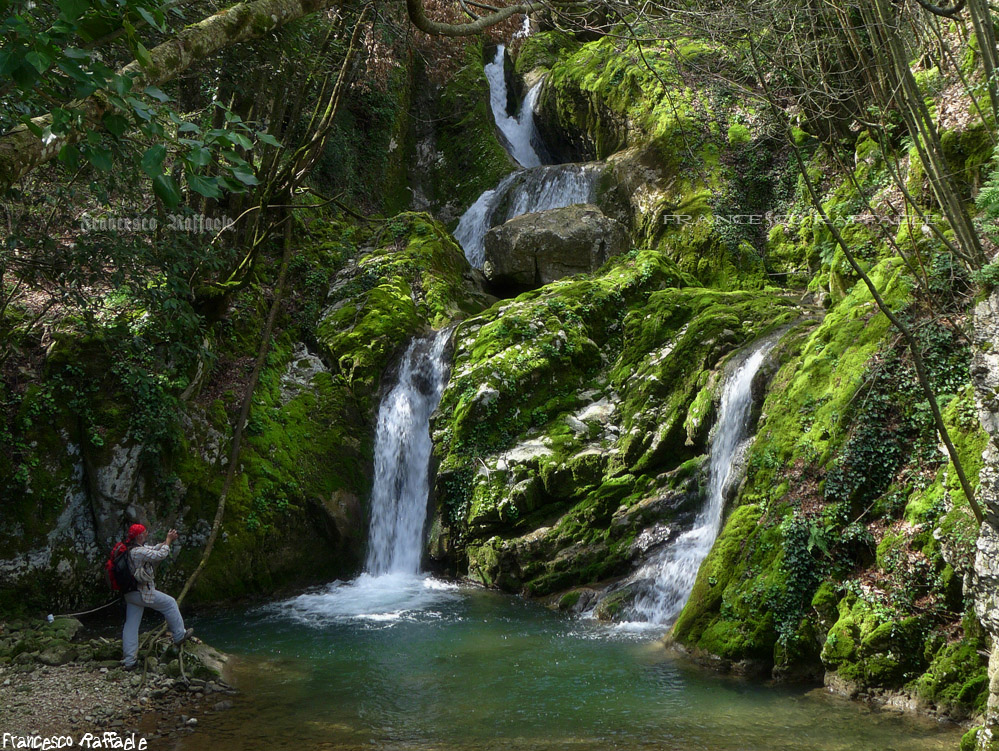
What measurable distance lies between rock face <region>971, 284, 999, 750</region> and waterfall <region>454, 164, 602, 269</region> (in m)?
13.5

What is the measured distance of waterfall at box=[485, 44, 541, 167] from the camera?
928 inches

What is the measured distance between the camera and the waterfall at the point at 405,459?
456 inches

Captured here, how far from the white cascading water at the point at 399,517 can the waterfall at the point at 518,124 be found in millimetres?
11847

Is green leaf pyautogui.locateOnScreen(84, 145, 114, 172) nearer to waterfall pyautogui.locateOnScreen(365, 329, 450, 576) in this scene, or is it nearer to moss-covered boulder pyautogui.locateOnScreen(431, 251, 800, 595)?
moss-covered boulder pyautogui.locateOnScreen(431, 251, 800, 595)

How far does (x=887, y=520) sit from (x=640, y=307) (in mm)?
6713

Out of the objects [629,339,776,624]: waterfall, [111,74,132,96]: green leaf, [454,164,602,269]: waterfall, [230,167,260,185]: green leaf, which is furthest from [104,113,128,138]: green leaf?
[454,164,602,269]: waterfall

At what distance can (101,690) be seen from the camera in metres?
6.27

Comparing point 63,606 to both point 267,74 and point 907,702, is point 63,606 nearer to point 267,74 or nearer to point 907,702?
point 267,74

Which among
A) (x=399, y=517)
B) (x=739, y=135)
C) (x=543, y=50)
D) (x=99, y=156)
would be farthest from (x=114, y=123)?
(x=543, y=50)

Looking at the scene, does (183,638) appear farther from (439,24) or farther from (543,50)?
(543,50)

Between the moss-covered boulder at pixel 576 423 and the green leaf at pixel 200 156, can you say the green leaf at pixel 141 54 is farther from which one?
the moss-covered boulder at pixel 576 423

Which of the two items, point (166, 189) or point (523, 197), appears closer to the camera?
point (166, 189)

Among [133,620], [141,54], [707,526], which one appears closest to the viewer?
[141,54]

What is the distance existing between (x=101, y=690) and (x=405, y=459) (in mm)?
6427
